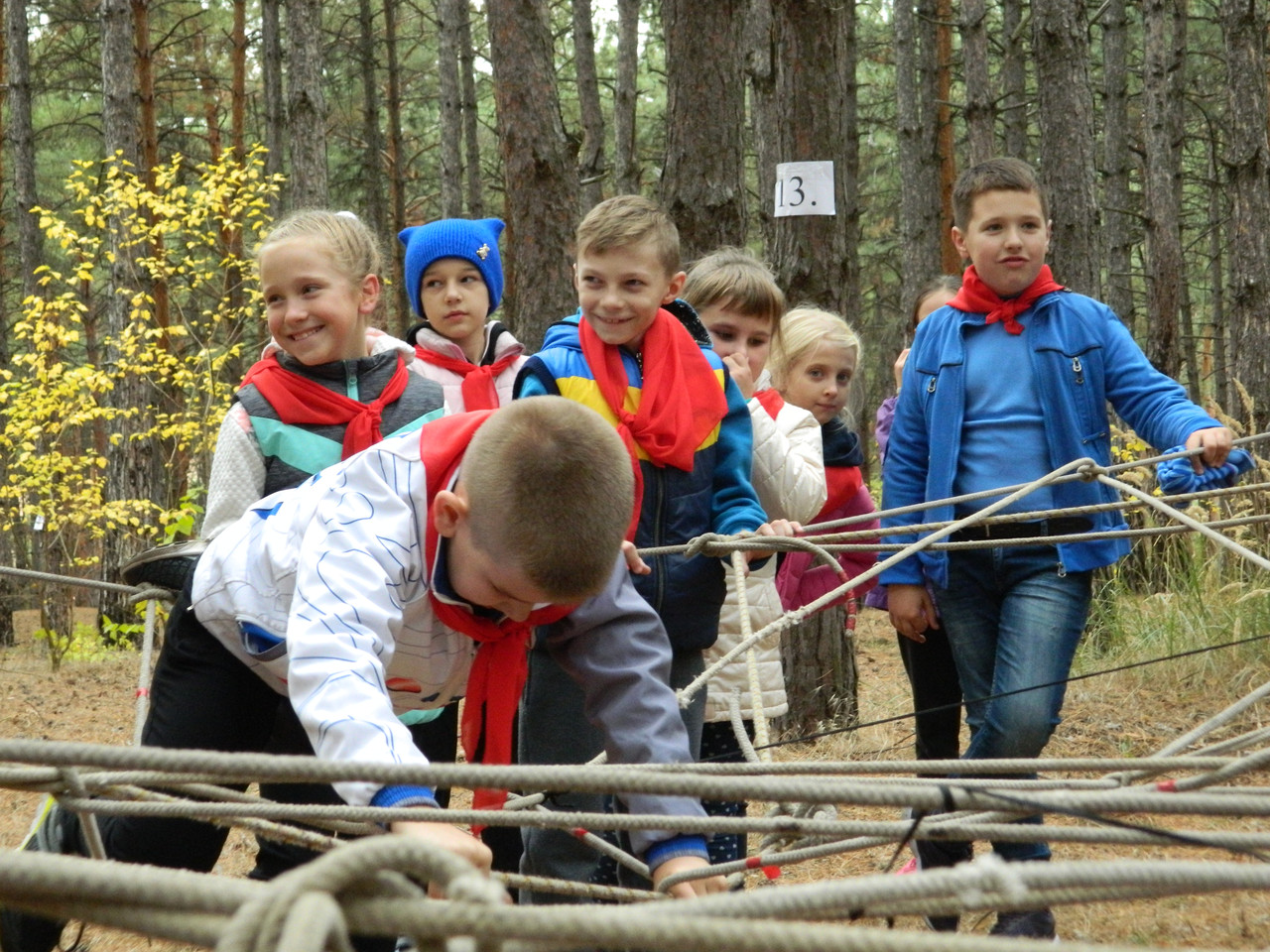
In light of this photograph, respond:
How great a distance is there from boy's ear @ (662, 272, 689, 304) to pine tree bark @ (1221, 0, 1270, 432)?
6.49m

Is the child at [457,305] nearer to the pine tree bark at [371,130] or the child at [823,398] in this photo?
the child at [823,398]

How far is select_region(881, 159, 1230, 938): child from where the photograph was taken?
3.07m

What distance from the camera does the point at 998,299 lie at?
11.0ft

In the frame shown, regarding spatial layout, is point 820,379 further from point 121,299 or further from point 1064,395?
point 121,299

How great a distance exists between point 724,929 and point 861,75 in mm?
26563

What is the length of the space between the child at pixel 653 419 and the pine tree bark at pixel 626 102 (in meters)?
12.0

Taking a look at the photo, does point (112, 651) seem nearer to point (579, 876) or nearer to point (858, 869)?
point (858, 869)

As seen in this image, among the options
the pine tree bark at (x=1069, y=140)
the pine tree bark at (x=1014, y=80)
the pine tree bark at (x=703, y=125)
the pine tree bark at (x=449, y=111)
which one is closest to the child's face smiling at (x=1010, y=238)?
the pine tree bark at (x=703, y=125)

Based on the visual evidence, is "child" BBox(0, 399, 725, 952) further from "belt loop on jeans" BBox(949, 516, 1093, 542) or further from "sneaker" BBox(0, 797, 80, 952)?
"belt loop on jeans" BBox(949, 516, 1093, 542)

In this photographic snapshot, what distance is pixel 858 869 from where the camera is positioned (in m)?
4.10

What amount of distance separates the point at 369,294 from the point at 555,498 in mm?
1544

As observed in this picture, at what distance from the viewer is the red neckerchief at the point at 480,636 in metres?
1.98

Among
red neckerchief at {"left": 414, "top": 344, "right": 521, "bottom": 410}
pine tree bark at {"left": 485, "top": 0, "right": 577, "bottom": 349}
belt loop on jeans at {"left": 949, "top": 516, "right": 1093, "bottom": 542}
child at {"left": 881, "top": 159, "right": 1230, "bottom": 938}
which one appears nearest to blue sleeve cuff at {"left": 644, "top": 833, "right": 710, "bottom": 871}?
child at {"left": 881, "top": 159, "right": 1230, "bottom": 938}

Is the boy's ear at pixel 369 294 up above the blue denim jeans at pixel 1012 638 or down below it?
above
